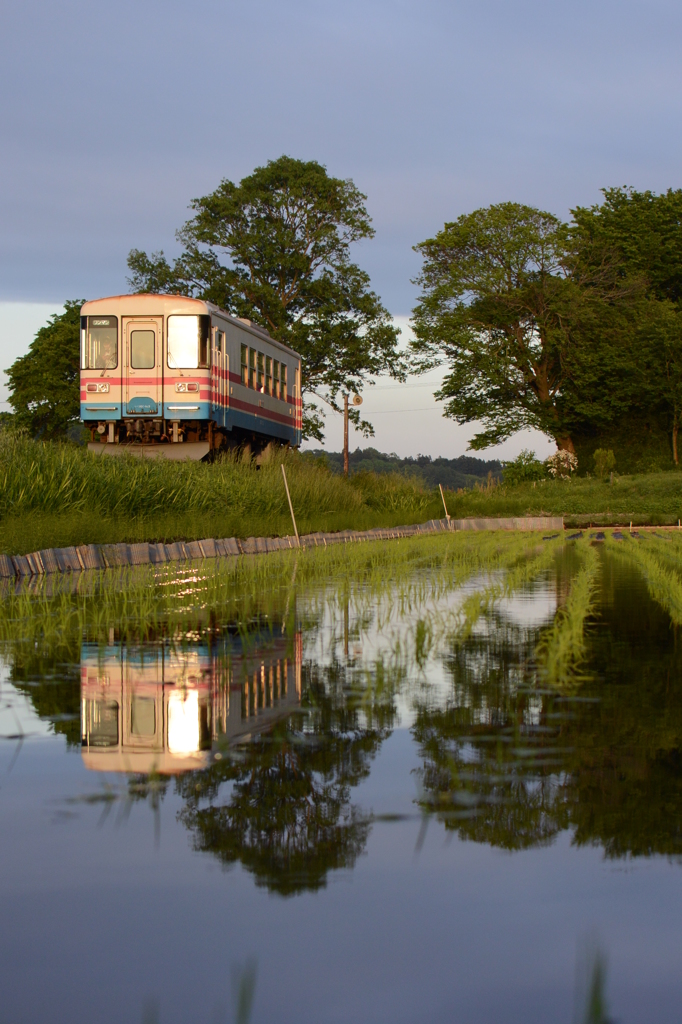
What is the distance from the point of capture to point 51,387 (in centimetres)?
4559

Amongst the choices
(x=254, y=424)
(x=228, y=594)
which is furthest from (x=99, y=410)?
(x=228, y=594)

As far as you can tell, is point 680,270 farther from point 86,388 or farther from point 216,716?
point 216,716

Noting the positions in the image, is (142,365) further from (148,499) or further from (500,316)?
(500,316)

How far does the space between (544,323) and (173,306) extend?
1050 inches

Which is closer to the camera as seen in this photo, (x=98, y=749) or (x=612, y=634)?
(x=98, y=749)

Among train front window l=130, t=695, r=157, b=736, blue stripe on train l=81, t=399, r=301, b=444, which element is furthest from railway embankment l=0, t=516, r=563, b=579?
train front window l=130, t=695, r=157, b=736

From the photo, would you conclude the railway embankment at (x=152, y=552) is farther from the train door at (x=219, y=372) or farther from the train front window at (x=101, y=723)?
the train front window at (x=101, y=723)

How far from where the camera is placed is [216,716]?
12.7ft

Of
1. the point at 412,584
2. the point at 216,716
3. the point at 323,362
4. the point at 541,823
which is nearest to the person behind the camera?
the point at 541,823

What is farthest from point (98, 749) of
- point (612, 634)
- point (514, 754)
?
point (612, 634)

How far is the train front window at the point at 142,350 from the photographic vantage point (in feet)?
70.9

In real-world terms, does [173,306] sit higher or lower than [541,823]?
higher

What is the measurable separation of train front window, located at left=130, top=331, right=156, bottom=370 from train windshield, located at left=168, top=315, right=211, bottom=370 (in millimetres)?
426

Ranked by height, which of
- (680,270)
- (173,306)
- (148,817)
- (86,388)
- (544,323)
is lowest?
(148,817)
